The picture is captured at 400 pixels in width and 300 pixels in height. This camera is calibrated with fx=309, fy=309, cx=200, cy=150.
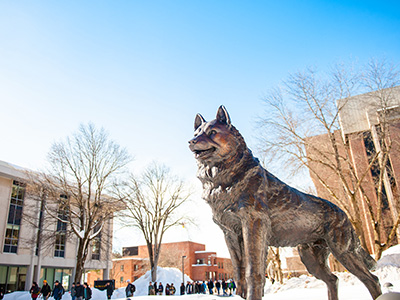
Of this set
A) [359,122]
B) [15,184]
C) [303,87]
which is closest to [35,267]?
[15,184]

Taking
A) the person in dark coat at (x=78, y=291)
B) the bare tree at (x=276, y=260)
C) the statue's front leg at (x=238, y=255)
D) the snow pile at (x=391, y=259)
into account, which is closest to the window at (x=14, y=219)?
the person in dark coat at (x=78, y=291)

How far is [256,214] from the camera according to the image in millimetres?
3064

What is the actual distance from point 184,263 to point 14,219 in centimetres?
3349

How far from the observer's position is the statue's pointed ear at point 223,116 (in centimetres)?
353

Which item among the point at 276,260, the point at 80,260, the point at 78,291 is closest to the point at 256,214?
the point at 78,291

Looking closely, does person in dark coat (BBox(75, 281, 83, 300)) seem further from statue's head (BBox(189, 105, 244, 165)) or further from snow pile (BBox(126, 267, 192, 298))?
statue's head (BBox(189, 105, 244, 165))

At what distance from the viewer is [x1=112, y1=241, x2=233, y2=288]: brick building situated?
51.1 m

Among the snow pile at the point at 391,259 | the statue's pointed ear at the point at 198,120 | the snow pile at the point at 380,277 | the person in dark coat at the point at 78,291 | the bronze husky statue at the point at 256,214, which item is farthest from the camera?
the person in dark coat at the point at 78,291

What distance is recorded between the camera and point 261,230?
3.02 metres

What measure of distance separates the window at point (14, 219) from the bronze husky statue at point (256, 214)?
27377 millimetres

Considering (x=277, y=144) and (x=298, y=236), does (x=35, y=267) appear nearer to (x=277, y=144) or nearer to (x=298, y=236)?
(x=277, y=144)

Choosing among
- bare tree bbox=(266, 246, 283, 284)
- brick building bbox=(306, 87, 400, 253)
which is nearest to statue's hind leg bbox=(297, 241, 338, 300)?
bare tree bbox=(266, 246, 283, 284)

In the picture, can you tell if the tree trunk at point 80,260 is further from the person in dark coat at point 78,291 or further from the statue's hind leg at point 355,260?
the statue's hind leg at point 355,260

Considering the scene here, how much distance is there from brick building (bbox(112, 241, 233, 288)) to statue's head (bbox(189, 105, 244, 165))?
50.2m
